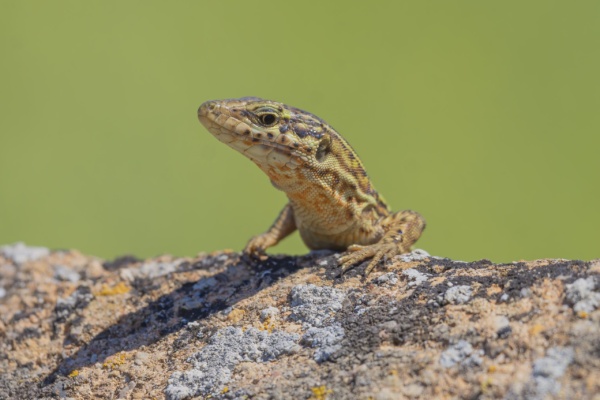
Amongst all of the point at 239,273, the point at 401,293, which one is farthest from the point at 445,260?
the point at 239,273

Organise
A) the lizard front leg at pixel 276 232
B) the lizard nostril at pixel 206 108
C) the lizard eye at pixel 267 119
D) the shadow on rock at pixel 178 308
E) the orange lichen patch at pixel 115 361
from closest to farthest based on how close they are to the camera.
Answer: the orange lichen patch at pixel 115 361 → the shadow on rock at pixel 178 308 → the lizard nostril at pixel 206 108 → the lizard eye at pixel 267 119 → the lizard front leg at pixel 276 232

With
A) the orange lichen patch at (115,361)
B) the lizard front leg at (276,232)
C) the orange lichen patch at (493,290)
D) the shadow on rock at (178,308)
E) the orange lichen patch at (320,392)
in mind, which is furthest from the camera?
the lizard front leg at (276,232)

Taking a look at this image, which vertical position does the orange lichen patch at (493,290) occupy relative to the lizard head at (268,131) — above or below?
below

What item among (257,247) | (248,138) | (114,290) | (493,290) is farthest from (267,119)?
(493,290)

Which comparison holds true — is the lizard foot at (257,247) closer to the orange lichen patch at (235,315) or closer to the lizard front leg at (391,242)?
the lizard front leg at (391,242)

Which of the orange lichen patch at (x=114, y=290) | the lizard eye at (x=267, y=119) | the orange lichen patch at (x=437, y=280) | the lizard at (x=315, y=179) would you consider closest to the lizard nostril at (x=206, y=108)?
the lizard at (x=315, y=179)
